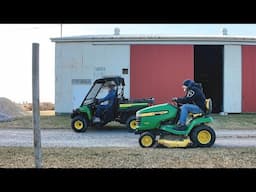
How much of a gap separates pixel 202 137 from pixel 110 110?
4.41m

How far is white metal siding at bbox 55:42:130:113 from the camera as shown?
20531 mm

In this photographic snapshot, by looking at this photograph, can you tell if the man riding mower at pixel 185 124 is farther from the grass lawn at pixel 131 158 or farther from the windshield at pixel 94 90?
the windshield at pixel 94 90

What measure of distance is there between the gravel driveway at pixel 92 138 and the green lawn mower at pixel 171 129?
638 mm

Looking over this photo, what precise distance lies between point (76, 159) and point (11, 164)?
1.08m

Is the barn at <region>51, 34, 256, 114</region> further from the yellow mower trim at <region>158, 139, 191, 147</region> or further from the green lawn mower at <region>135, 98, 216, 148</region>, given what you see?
the yellow mower trim at <region>158, 139, 191, 147</region>

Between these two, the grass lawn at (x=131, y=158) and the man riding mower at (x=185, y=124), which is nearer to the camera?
the grass lawn at (x=131, y=158)

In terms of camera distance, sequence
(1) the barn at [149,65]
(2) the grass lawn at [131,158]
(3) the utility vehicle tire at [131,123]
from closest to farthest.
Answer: (2) the grass lawn at [131,158] < (3) the utility vehicle tire at [131,123] < (1) the barn at [149,65]

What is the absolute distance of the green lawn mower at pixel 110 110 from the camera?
13492 millimetres

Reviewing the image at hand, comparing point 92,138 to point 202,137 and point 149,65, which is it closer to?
point 202,137

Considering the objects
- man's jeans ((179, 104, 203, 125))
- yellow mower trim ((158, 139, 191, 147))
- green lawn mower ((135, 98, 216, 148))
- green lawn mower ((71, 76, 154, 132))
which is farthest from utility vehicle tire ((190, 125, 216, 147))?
green lawn mower ((71, 76, 154, 132))

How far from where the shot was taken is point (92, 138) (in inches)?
474

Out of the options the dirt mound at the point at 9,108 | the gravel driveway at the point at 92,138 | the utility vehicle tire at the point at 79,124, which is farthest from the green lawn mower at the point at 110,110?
the dirt mound at the point at 9,108
